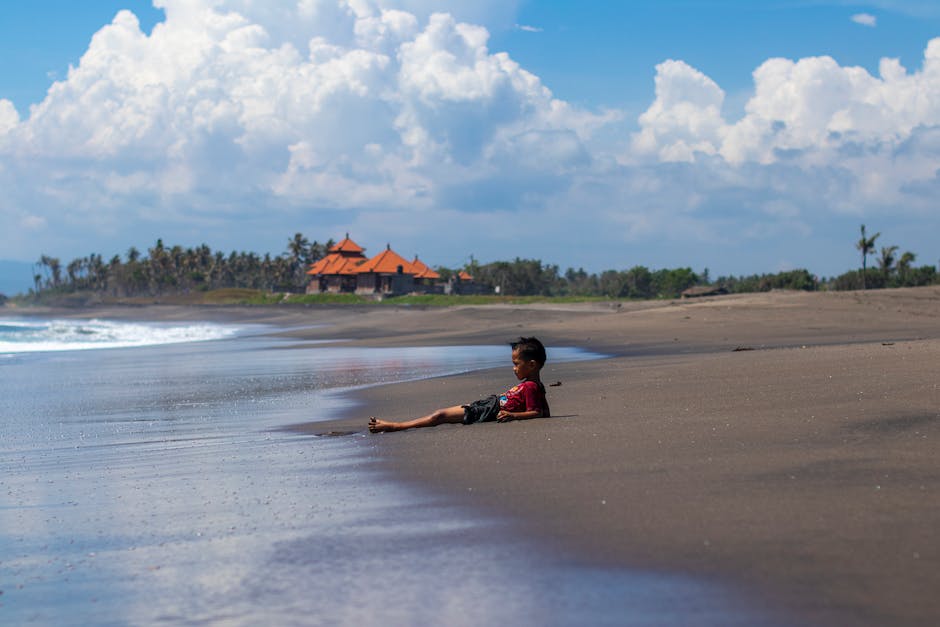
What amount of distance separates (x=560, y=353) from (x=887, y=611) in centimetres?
1873

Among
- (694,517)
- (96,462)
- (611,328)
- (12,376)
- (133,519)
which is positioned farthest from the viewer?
(611,328)

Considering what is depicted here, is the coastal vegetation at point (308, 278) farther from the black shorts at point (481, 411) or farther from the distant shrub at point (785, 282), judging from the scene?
the black shorts at point (481, 411)

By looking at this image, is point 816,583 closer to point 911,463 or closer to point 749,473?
point 749,473

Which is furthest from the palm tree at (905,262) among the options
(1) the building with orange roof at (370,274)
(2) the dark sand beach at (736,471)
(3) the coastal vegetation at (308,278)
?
(2) the dark sand beach at (736,471)

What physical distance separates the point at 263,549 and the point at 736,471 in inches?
116

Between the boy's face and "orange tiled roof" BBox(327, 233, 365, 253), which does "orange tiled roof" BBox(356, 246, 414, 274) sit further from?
the boy's face

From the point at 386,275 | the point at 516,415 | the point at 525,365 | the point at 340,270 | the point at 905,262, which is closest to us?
the point at 516,415

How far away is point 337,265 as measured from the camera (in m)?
116

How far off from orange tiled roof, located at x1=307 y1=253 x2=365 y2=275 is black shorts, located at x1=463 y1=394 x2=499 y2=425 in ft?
341

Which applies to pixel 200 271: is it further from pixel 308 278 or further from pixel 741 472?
pixel 741 472

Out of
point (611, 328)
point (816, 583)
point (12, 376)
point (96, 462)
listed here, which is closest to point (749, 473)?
point (816, 583)

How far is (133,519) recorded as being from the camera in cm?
538

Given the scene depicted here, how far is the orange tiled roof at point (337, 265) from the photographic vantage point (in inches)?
4473

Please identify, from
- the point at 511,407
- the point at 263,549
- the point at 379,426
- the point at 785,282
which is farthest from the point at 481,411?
the point at 785,282
